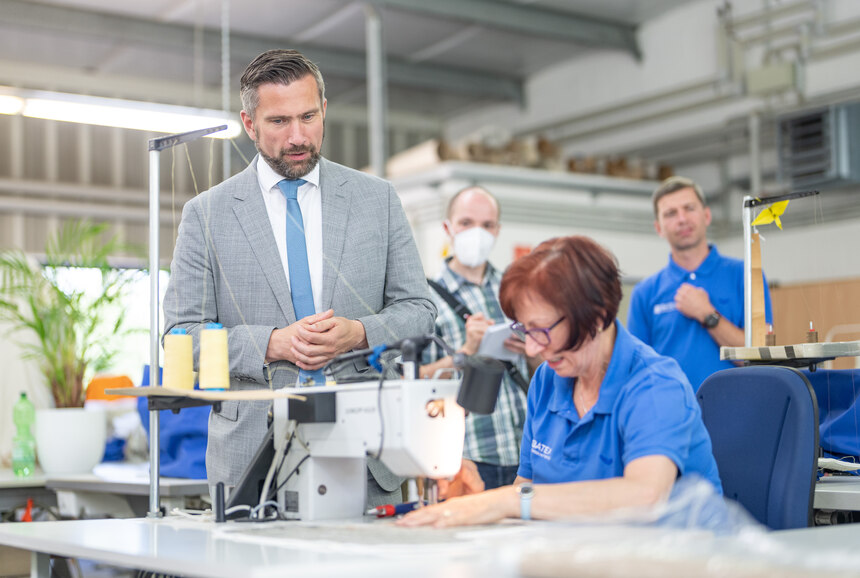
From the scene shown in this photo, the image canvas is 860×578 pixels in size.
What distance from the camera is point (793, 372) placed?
2074mm

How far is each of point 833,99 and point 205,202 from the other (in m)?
5.65

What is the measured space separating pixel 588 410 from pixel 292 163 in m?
0.80

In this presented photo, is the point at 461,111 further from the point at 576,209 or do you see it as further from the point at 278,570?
the point at 278,570

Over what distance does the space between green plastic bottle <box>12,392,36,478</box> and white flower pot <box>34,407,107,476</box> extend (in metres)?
0.06

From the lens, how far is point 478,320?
10.3 ft

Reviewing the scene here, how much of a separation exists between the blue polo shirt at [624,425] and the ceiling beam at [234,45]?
6.55 metres

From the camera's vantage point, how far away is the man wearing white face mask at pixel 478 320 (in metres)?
3.09

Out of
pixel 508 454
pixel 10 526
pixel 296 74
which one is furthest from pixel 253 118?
pixel 508 454

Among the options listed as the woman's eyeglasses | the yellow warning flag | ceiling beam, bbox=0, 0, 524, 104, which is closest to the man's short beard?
the woman's eyeglasses

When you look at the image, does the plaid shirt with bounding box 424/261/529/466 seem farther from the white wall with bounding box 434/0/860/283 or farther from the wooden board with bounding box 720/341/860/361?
the white wall with bounding box 434/0/860/283

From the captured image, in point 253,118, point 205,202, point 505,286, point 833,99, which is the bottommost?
point 505,286

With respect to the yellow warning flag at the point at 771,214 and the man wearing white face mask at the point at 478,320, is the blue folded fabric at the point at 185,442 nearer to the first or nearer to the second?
the man wearing white face mask at the point at 478,320

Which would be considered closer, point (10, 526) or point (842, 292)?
point (10, 526)

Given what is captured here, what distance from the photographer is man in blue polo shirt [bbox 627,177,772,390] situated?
3.37m
